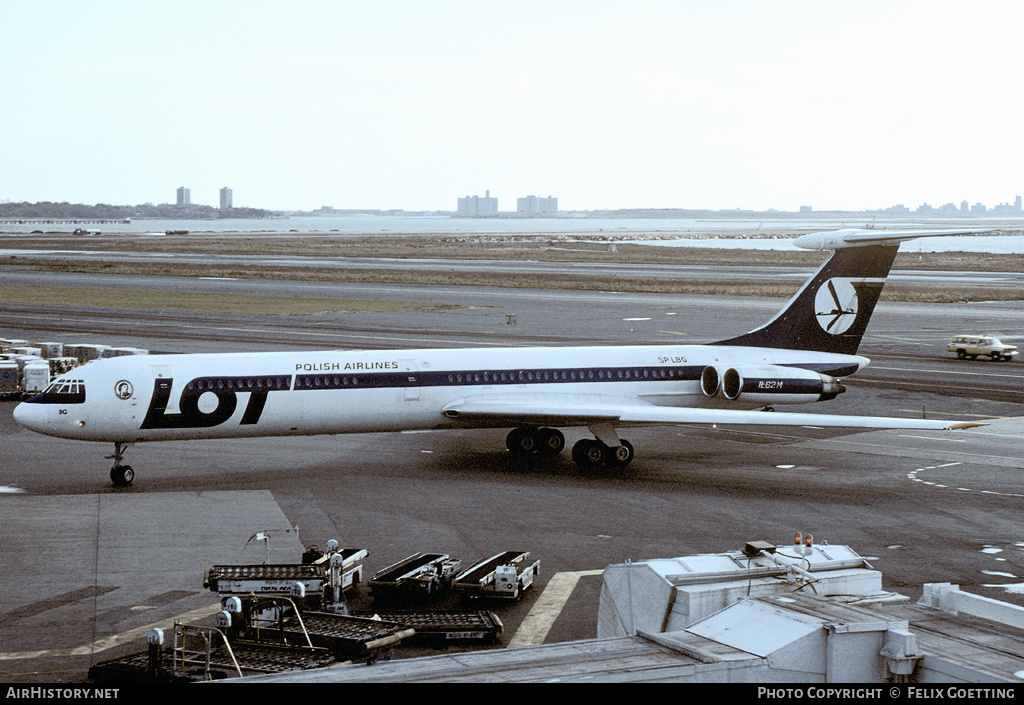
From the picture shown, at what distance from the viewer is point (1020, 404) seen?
3947cm

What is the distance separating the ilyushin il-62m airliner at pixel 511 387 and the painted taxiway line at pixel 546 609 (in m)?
9.35

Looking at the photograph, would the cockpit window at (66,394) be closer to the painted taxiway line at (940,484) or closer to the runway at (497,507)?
the runway at (497,507)

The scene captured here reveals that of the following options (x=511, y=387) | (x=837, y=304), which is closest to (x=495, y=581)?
(x=511, y=387)

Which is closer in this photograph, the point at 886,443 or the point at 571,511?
the point at 571,511

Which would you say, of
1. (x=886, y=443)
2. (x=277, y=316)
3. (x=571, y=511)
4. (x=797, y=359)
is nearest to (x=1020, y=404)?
(x=886, y=443)

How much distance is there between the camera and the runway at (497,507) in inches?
723

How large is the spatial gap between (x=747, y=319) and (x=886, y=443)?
1331 inches

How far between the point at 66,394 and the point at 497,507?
1072 centimetres

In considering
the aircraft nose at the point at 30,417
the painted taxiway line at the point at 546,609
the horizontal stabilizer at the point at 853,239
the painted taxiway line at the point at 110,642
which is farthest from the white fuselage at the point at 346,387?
the painted taxiway line at the point at 110,642

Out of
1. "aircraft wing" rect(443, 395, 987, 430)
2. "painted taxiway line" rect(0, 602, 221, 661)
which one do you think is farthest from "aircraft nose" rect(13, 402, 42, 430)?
"painted taxiway line" rect(0, 602, 221, 661)

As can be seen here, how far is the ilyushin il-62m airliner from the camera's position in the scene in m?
26.8

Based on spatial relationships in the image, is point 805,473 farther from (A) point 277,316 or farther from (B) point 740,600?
(A) point 277,316

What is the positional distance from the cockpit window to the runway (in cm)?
210

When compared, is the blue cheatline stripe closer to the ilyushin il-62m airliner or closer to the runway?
the ilyushin il-62m airliner
